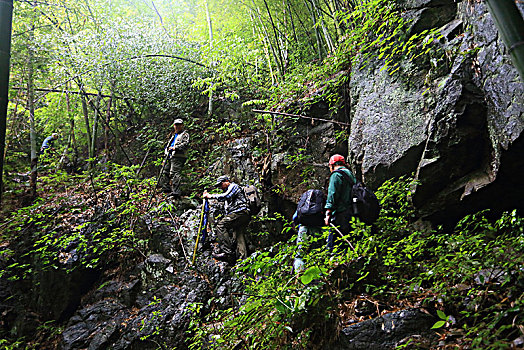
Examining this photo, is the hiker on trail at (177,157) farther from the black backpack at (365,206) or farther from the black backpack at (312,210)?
the black backpack at (365,206)

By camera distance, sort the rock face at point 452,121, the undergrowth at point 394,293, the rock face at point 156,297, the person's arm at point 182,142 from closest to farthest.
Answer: the undergrowth at point 394,293
the rock face at point 452,121
the rock face at point 156,297
the person's arm at point 182,142

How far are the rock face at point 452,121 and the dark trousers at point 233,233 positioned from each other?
248cm

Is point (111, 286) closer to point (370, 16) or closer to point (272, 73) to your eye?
point (272, 73)

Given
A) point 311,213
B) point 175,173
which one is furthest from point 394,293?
point 175,173

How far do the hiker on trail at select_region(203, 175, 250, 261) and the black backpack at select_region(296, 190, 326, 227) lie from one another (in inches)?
71.5

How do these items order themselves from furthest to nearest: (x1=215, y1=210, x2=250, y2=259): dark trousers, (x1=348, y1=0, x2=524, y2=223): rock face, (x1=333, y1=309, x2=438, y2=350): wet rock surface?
(x1=215, y1=210, x2=250, y2=259): dark trousers
(x1=348, y1=0, x2=524, y2=223): rock face
(x1=333, y1=309, x2=438, y2=350): wet rock surface

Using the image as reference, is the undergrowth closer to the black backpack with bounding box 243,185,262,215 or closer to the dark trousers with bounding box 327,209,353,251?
the dark trousers with bounding box 327,209,353,251

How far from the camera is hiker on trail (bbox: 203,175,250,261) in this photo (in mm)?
5723

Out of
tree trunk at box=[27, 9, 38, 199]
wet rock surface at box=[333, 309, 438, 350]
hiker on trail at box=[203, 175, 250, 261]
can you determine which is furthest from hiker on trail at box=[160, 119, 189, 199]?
wet rock surface at box=[333, 309, 438, 350]

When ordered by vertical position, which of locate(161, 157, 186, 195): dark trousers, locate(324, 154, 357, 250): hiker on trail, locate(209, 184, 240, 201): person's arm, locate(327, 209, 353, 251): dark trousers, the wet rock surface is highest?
locate(161, 157, 186, 195): dark trousers

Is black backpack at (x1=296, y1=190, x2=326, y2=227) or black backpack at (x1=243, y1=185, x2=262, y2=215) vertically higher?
black backpack at (x1=243, y1=185, x2=262, y2=215)

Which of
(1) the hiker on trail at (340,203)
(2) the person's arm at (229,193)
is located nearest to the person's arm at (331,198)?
(1) the hiker on trail at (340,203)

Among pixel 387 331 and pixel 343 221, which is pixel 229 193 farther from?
pixel 387 331

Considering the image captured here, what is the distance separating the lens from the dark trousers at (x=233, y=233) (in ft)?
18.7
